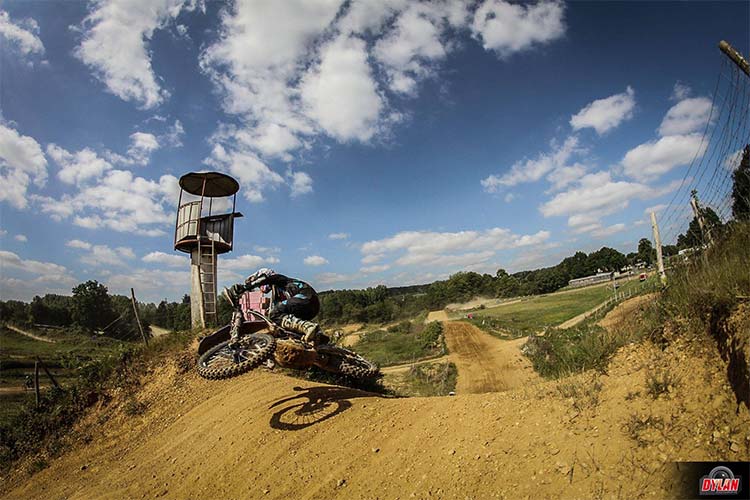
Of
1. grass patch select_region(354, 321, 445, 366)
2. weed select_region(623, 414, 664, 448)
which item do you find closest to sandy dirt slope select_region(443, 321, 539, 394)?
grass patch select_region(354, 321, 445, 366)

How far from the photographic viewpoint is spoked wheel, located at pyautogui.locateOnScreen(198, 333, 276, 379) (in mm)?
5957

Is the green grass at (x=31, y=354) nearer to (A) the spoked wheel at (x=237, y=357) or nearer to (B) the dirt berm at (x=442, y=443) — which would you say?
(B) the dirt berm at (x=442, y=443)

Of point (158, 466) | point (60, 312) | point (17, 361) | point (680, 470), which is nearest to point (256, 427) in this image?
point (158, 466)

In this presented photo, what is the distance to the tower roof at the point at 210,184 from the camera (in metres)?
18.9

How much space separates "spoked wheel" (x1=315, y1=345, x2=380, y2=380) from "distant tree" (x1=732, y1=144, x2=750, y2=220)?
6.90 m

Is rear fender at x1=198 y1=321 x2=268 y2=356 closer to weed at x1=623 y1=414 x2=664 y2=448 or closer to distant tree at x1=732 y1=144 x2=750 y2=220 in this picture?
weed at x1=623 y1=414 x2=664 y2=448

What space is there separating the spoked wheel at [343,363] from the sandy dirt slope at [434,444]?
81cm

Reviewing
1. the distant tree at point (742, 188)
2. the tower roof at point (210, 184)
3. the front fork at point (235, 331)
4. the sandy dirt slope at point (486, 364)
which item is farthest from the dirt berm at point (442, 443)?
the tower roof at point (210, 184)

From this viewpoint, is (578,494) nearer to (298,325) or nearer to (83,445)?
(298,325)

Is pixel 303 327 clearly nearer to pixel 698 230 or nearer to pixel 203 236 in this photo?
pixel 698 230

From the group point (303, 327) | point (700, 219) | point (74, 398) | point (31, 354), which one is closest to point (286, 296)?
point (303, 327)

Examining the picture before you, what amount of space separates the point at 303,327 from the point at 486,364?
2802 centimetres

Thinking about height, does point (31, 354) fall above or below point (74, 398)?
below

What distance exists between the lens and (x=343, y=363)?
7.31 m
